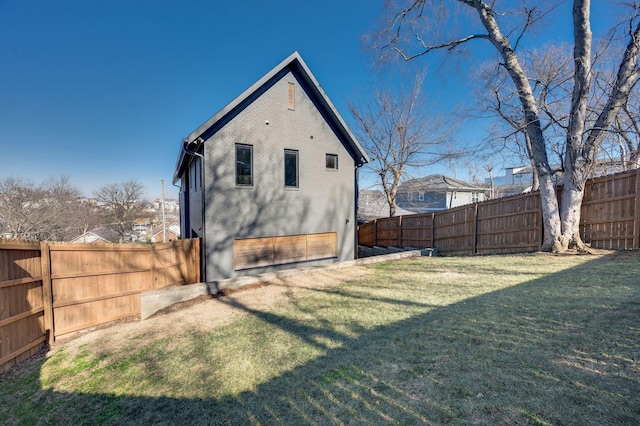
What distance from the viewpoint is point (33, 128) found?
2573 cm

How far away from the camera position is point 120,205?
3469 centimetres

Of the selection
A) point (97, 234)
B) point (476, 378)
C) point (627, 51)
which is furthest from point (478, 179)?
point (97, 234)

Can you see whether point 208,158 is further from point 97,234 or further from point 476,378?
point 97,234

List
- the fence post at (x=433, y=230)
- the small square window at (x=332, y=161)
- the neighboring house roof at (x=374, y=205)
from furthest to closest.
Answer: the neighboring house roof at (x=374, y=205)
the fence post at (x=433, y=230)
the small square window at (x=332, y=161)

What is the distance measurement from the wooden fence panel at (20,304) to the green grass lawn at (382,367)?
0.32 m

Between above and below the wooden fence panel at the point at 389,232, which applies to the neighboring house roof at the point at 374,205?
above

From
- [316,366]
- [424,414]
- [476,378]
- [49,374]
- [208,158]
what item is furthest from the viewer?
[208,158]

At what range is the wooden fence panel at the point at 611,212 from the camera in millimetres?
7734

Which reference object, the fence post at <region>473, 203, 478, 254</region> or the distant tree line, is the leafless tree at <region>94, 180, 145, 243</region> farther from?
the fence post at <region>473, 203, 478, 254</region>

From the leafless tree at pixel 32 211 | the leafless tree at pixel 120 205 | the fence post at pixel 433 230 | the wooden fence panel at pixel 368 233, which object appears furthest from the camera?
the leafless tree at pixel 120 205

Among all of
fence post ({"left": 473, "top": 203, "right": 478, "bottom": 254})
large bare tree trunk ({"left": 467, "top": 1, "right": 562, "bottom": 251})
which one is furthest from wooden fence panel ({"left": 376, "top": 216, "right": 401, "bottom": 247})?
large bare tree trunk ({"left": 467, "top": 1, "right": 562, "bottom": 251})

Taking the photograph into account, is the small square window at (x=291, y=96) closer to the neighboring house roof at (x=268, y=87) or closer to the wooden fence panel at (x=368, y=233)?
the neighboring house roof at (x=268, y=87)

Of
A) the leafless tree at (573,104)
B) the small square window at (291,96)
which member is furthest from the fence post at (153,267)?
the leafless tree at (573,104)

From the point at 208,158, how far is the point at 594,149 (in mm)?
11626
